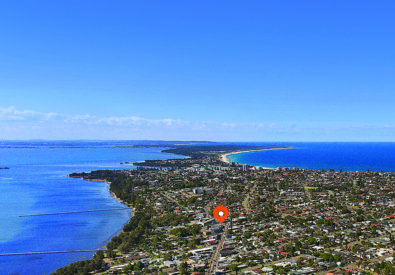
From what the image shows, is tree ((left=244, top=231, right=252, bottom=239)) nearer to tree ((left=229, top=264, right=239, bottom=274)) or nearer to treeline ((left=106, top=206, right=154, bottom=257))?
tree ((left=229, top=264, right=239, bottom=274))

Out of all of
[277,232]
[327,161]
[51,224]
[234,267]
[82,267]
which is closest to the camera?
[234,267]

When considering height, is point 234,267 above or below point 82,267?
above

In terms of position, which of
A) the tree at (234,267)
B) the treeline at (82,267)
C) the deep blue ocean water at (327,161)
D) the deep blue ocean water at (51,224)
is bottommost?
the deep blue ocean water at (51,224)

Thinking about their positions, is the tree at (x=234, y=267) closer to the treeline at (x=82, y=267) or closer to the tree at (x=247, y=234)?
the tree at (x=247, y=234)

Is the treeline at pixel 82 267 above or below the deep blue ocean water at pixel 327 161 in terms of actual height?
below

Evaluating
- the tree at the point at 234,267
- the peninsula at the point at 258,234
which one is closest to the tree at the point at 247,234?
the peninsula at the point at 258,234

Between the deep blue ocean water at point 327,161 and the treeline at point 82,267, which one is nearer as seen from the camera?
the treeline at point 82,267

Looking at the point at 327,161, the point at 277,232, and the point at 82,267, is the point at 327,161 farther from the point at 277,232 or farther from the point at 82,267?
the point at 82,267

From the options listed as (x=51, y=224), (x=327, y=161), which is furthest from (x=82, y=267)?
(x=327, y=161)

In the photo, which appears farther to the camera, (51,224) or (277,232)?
(51,224)

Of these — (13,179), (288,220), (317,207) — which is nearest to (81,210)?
(288,220)

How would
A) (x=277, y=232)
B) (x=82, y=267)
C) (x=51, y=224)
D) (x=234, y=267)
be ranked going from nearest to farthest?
(x=234, y=267) < (x=82, y=267) < (x=277, y=232) < (x=51, y=224)

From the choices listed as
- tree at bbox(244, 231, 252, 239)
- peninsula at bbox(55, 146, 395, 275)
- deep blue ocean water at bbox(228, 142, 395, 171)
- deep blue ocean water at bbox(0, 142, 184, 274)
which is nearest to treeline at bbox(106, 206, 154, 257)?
peninsula at bbox(55, 146, 395, 275)
